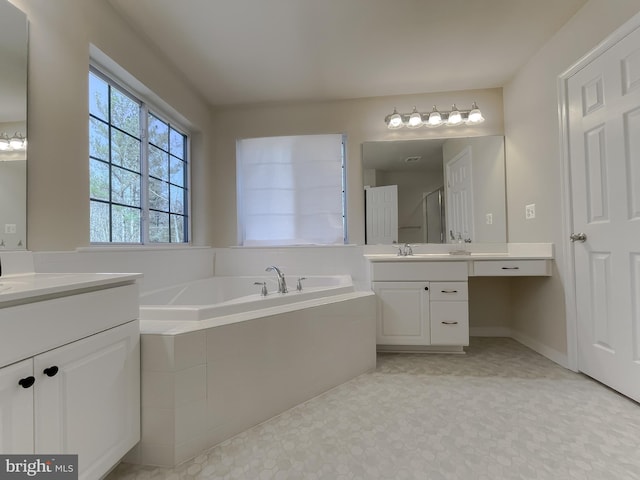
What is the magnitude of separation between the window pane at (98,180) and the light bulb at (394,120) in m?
2.21

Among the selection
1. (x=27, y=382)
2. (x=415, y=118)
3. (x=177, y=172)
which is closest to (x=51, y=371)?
(x=27, y=382)

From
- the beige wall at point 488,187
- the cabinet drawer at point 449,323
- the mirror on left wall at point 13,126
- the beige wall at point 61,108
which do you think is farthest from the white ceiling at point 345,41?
the cabinet drawer at point 449,323

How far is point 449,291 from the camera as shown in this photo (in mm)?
2166

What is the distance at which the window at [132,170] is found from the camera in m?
1.73

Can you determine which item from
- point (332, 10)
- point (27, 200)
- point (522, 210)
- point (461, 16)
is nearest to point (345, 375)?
point (27, 200)

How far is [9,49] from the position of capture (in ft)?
3.92

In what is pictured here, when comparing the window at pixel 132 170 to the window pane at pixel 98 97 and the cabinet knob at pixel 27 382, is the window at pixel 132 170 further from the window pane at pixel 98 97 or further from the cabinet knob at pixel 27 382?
the cabinet knob at pixel 27 382

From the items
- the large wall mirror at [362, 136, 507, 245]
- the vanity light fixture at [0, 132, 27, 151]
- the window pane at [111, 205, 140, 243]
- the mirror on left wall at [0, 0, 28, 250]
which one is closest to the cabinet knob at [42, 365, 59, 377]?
the mirror on left wall at [0, 0, 28, 250]

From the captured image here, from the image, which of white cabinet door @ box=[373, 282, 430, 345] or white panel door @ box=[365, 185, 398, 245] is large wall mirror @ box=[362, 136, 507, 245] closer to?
white panel door @ box=[365, 185, 398, 245]

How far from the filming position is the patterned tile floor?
3.62 ft

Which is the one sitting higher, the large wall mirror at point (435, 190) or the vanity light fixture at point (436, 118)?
the vanity light fixture at point (436, 118)

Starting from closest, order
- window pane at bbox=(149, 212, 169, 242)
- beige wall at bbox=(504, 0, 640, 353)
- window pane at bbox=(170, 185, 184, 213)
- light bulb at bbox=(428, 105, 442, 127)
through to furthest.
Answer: beige wall at bbox=(504, 0, 640, 353) → window pane at bbox=(149, 212, 169, 242) → window pane at bbox=(170, 185, 184, 213) → light bulb at bbox=(428, 105, 442, 127)

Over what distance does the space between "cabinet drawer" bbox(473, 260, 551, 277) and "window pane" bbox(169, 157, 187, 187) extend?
8.32 feet

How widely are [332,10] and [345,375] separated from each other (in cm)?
220
